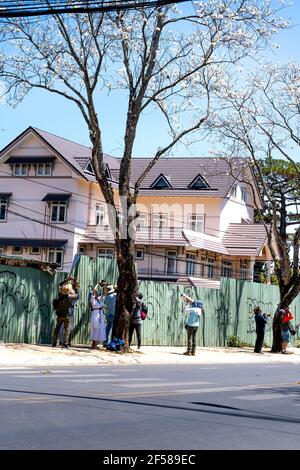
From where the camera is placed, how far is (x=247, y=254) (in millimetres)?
51938

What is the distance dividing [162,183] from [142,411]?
4477 cm

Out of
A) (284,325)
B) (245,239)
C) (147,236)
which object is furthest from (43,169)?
(284,325)

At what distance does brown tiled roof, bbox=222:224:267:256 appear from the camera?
51969mm

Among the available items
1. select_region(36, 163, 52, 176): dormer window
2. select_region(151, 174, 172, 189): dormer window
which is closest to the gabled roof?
select_region(36, 163, 52, 176): dormer window

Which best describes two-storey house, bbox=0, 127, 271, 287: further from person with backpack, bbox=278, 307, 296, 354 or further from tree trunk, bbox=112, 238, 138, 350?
tree trunk, bbox=112, 238, 138, 350

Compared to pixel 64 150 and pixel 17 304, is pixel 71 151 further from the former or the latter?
pixel 17 304

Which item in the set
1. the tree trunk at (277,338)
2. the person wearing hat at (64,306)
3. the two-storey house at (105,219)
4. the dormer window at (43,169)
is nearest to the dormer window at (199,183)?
the two-storey house at (105,219)

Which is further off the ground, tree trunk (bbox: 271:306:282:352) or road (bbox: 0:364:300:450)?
tree trunk (bbox: 271:306:282:352)

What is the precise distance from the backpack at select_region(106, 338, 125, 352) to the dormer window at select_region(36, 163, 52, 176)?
30.2m

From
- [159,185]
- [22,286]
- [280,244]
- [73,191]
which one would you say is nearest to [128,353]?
[22,286]

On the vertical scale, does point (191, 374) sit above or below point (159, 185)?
below

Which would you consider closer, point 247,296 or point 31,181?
point 247,296

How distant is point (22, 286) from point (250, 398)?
9.88m
